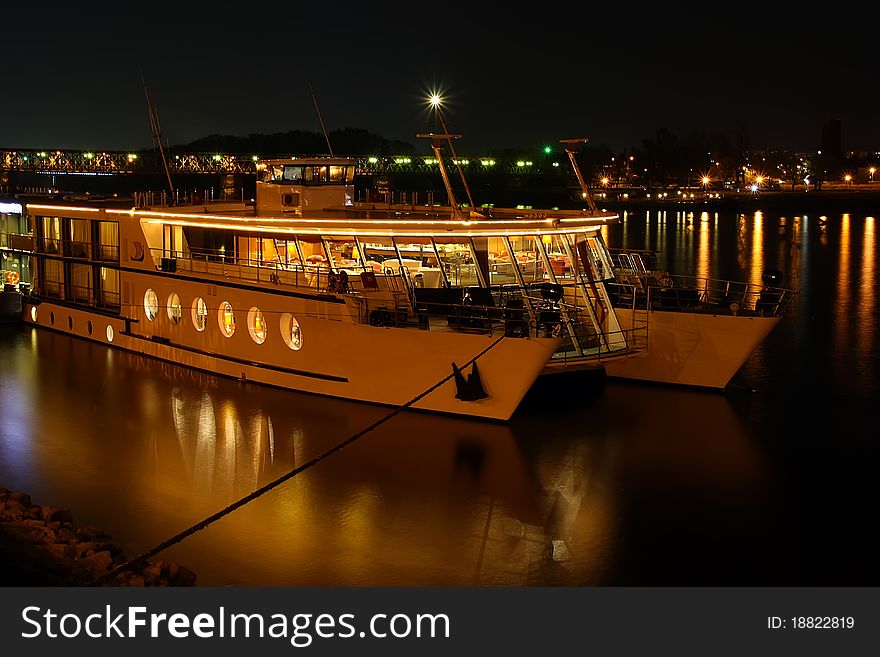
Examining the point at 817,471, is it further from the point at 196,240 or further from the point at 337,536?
the point at 196,240

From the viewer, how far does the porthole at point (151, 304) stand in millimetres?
25031

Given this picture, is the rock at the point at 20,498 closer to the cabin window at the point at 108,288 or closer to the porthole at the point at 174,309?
the porthole at the point at 174,309

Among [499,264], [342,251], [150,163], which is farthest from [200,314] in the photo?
[150,163]

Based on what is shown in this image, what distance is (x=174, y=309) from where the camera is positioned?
24375mm

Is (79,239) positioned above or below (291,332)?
above

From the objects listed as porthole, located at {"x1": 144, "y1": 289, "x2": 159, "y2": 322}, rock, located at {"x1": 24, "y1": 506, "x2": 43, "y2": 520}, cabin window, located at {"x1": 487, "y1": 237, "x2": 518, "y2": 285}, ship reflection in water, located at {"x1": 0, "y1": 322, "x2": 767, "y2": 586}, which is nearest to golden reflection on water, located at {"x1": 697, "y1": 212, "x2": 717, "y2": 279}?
cabin window, located at {"x1": 487, "y1": 237, "x2": 518, "y2": 285}

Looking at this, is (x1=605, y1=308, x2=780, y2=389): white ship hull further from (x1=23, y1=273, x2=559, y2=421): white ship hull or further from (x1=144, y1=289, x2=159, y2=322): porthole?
(x1=144, y1=289, x2=159, y2=322): porthole

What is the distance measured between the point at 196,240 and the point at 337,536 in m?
12.6

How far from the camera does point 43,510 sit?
14.0m

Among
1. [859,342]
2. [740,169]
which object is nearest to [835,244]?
[859,342]

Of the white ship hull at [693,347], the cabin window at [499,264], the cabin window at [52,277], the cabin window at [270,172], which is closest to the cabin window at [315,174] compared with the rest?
the cabin window at [270,172]

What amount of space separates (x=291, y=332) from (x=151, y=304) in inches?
233

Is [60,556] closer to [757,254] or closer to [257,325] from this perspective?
[257,325]

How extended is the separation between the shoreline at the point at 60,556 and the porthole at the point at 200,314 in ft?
31.2
